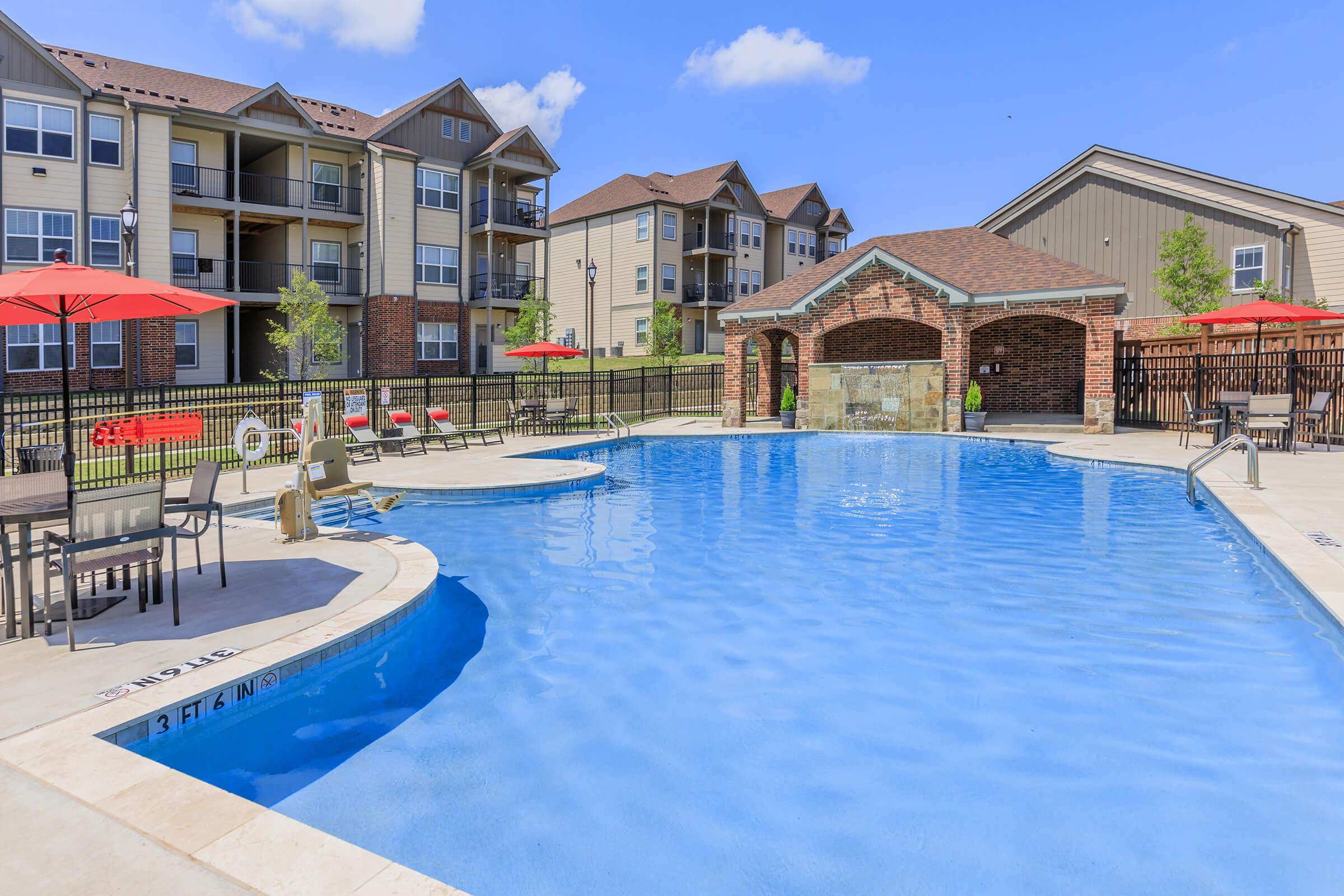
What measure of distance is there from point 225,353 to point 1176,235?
32368mm

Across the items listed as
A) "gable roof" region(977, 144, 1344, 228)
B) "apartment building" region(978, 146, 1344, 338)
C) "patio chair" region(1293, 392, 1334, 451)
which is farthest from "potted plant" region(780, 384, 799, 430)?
"gable roof" region(977, 144, 1344, 228)

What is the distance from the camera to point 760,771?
14.6 ft

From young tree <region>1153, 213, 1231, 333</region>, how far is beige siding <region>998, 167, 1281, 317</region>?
1.42 metres

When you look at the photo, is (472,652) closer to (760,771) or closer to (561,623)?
(561,623)

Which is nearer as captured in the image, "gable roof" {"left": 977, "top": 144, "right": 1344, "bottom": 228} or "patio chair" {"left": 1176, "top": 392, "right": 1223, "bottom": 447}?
"patio chair" {"left": 1176, "top": 392, "right": 1223, "bottom": 447}

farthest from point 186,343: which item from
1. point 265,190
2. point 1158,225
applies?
point 1158,225

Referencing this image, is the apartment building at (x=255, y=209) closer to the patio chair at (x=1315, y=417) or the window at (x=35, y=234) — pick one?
the window at (x=35, y=234)

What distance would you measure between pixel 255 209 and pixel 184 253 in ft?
9.51

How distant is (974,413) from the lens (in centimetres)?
2253

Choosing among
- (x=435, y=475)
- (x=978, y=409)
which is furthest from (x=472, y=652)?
(x=978, y=409)

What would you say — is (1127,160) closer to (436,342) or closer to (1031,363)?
(1031,363)

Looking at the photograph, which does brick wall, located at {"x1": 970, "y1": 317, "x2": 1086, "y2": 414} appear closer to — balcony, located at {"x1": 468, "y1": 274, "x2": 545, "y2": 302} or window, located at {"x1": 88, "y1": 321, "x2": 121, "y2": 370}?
balcony, located at {"x1": 468, "y1": 274, "x2": 545, "y2": 302}

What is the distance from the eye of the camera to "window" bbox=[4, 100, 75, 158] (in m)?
24.5

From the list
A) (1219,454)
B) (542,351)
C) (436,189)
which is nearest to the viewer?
(1219,454)
